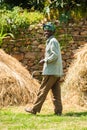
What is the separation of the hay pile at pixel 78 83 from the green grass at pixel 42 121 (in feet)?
3.90

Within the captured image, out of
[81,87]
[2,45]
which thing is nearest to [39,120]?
[81,87]

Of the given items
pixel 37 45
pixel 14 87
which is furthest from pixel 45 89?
pixel 37 45

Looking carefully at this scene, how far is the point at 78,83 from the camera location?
33.7ft

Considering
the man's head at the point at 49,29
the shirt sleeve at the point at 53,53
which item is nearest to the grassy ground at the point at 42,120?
the shirt sleeve at the point at 53,53

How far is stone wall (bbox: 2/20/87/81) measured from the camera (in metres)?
12.8

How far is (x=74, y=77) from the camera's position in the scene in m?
10.3

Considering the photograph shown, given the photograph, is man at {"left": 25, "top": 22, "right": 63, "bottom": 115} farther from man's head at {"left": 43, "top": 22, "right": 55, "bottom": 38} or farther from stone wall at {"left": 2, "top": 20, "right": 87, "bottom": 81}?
stone wall at {"left": 2, "top": 20, "right": 87, "bottom": 81}

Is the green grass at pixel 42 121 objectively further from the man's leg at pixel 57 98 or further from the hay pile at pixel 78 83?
the hay pile at pixel 78 83

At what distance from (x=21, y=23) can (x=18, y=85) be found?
304 cm

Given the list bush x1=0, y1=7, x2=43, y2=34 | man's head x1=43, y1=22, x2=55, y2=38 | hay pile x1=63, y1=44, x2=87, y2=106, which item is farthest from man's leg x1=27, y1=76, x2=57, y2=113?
bush x1=0, y1=7, x2=43, y2=34

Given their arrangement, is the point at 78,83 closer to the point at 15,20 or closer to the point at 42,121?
the point at 42,121

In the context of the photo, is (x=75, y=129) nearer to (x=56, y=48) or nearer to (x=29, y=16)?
(x=56, y=48)

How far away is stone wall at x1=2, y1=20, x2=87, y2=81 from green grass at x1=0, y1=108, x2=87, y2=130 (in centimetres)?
380

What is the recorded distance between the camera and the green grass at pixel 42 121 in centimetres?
738
